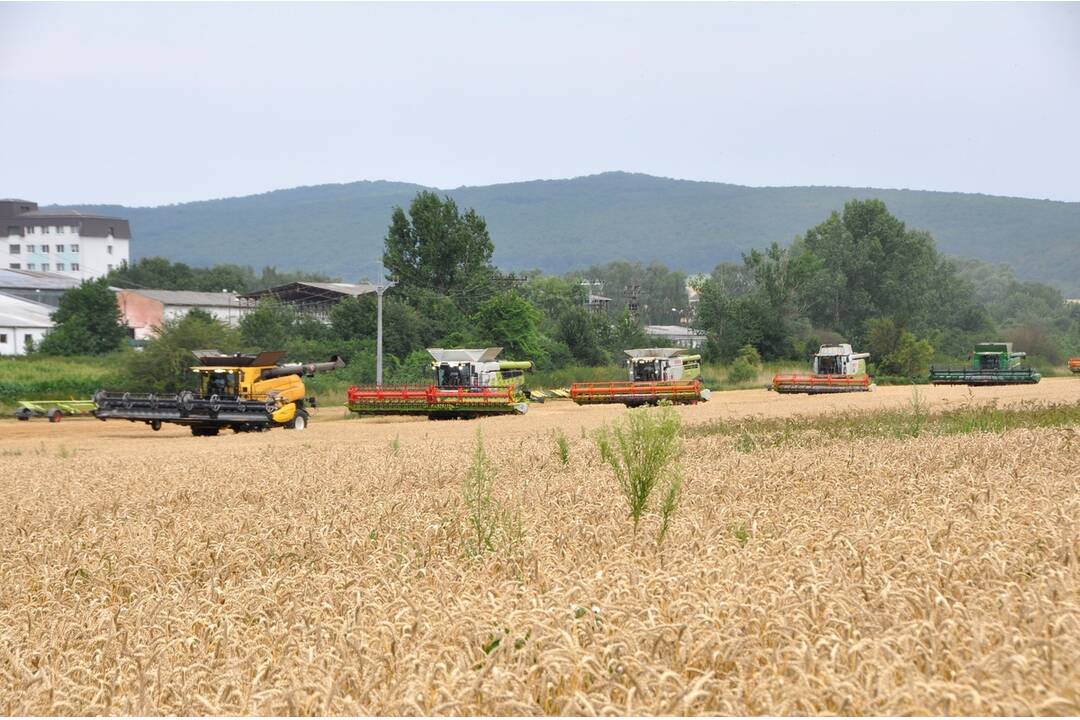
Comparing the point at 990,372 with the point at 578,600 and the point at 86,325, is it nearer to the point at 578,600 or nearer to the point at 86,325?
the point at 86,325

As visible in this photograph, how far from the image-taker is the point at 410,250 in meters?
83.8

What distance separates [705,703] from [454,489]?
27.5 ft

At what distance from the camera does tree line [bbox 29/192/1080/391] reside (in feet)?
232

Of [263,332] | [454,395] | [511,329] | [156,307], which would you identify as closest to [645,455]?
[454,395]

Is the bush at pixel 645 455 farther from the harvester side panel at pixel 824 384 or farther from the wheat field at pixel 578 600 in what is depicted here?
the harvester side panel at pixel 824 384

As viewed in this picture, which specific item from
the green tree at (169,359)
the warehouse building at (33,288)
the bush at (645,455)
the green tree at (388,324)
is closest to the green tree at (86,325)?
the green tree at (388,324)

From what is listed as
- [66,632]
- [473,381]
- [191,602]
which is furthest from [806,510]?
[473,381]

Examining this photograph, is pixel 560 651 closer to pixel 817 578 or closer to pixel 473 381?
pixel 817 578

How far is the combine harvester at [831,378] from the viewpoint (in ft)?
181

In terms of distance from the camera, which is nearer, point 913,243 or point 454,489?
point 454,489

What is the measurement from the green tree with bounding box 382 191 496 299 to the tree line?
0.10 meters

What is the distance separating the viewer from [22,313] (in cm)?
8975

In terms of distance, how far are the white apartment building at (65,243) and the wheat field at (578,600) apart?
166 meters

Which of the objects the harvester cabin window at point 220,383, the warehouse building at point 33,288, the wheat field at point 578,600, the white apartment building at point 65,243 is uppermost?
the white apartment building at point 65,243
